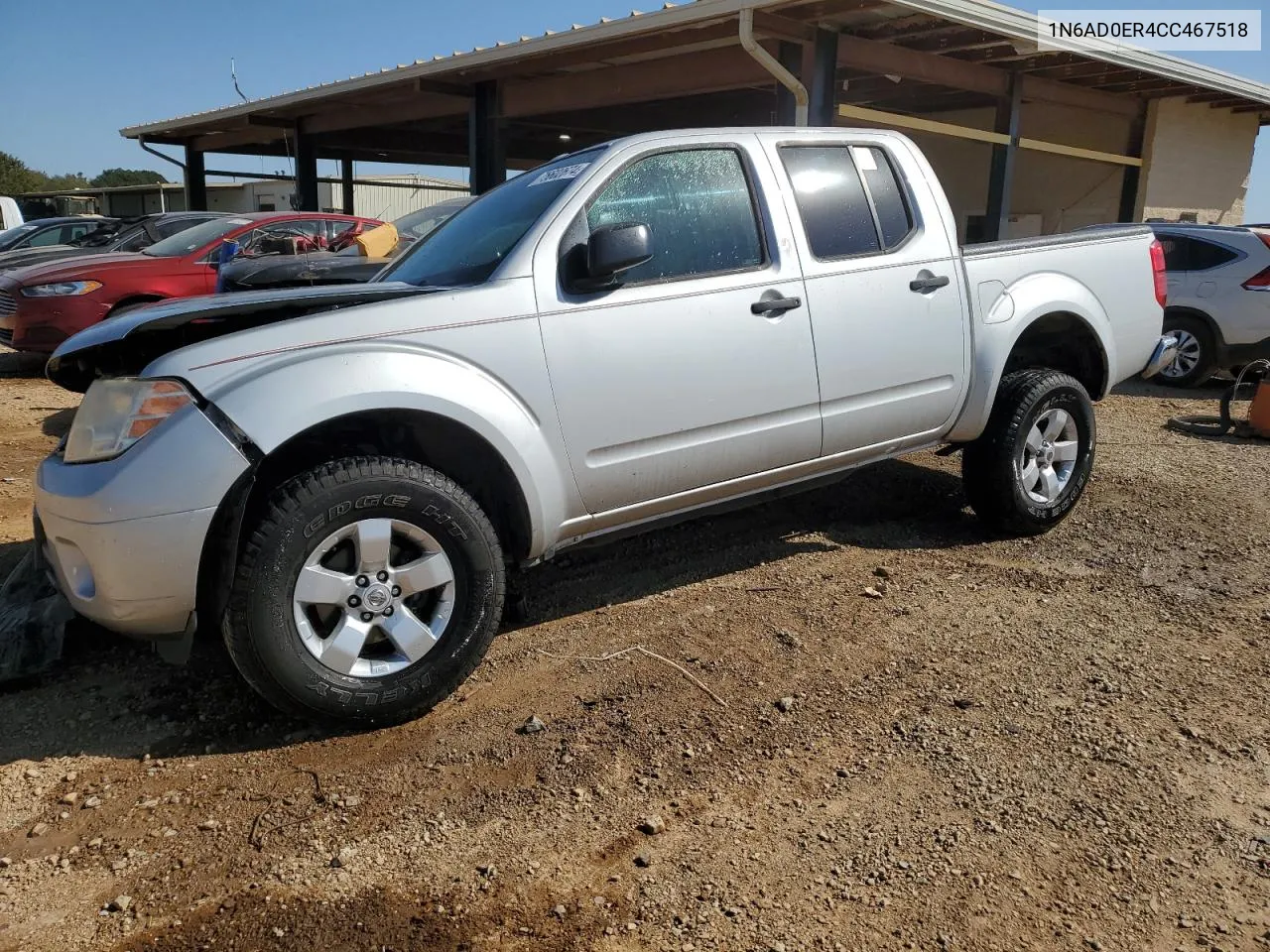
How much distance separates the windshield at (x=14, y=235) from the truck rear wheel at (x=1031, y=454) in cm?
1643

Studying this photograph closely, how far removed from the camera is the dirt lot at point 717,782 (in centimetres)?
235

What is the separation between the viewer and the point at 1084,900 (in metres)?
2.38

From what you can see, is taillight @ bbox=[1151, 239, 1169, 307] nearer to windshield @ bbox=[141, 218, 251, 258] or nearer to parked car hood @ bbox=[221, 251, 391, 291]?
parked car hood @ bbox=[221, 251, 391, 291]

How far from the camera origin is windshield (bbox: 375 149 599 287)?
3656 mm

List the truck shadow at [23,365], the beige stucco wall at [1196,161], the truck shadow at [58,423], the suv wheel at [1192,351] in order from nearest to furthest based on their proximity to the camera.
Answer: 1. the truck shadow at [58,423]
2. the suv wheel at [1192,351]
3. the truck shadow at [23,365]
4. the beige stucco wall at [1196,161]

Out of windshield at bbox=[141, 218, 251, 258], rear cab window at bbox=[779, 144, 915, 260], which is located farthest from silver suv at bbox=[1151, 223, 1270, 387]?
windshield at bbox=[141, 218, 251, 258]

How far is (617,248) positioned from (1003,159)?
34.6 ft

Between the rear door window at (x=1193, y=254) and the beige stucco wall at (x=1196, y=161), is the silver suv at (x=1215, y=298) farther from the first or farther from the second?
the beige stucco wall at (x=1196, y=161)

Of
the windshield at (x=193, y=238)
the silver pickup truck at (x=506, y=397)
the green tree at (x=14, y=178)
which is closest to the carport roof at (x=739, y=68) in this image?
the windshield at (x=193, y=238)

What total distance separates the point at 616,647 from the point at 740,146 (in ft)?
6.90

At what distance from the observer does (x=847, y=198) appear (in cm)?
431

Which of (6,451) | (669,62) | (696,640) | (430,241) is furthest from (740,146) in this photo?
(669,62)

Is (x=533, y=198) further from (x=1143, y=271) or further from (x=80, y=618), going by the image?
(x=1143, y=271)

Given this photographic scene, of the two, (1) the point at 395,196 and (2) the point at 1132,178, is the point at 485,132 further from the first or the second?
(1) the point at 395,196
